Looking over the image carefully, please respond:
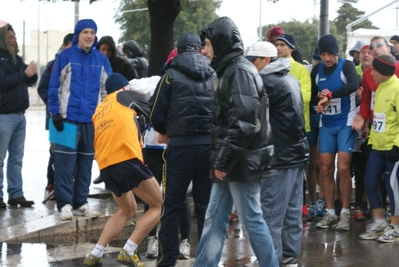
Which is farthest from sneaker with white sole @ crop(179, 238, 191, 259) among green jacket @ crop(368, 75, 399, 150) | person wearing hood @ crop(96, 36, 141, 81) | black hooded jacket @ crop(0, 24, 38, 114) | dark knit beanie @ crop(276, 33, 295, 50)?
person wearing hood @ crop(96, 36, 141, 81)

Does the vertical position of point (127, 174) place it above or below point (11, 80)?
below

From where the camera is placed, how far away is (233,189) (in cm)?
601

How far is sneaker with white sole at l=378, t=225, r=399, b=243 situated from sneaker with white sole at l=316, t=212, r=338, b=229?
808 millimetres

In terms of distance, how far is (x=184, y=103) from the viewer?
21.8 feet

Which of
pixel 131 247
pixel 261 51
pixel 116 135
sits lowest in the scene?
pixel 131 247

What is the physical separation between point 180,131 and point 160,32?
4.82 meters

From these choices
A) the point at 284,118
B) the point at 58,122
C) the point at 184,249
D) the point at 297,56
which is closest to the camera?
the point at 284,118

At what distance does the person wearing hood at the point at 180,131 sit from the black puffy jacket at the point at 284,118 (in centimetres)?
57

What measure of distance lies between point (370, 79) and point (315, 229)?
5.98 feet

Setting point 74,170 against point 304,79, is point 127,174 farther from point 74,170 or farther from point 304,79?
point 304,79

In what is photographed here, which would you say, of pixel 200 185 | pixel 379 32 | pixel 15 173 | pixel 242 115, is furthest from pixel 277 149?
pixel 379 32

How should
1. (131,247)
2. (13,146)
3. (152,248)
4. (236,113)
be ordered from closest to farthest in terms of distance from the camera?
(236,113), (131,247), (152,248), (13,146)

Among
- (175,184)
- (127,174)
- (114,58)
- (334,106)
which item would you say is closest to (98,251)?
(127,174)

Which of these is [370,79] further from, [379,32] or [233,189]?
[379,32]
